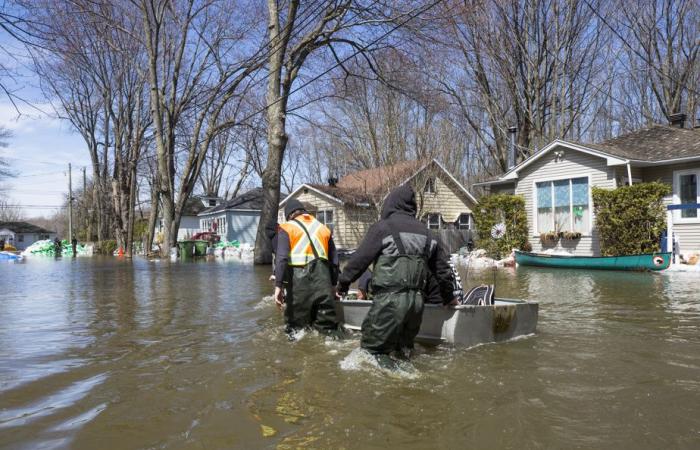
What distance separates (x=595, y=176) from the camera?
19.0 meters

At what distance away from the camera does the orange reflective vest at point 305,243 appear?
19.5 ft

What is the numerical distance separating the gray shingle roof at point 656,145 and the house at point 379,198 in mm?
7953

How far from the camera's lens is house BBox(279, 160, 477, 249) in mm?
25547

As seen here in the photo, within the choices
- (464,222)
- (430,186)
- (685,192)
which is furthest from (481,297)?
(464,222)

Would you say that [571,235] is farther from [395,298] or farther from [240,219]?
[240,219]

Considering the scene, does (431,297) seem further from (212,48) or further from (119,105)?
(119,105)

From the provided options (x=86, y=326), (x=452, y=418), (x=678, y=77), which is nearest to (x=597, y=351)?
(x=452, y=418)

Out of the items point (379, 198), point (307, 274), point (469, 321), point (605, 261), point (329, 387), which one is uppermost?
point (379, 198)

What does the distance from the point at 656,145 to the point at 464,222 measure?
1475 centimetres

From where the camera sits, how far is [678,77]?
2852 cm

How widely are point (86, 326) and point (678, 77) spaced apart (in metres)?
30.5

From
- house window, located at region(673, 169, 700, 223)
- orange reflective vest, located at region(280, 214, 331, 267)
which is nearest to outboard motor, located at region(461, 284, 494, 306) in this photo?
orange reflective vest, located at region(280, 214, 331, 267)

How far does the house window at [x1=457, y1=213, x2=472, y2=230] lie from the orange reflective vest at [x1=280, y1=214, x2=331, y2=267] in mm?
27571

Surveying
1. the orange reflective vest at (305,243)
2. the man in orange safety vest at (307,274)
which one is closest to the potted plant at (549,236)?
the man in orange safety vest at (307,274)
